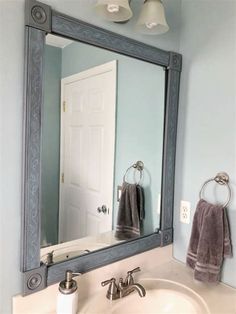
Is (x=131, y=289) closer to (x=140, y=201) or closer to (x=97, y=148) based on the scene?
(x=140, y=201)

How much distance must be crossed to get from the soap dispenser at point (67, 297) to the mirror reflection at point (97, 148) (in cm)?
12

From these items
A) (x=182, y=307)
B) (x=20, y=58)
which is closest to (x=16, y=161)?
(x=20, y=58)

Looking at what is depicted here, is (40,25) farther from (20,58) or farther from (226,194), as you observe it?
(226,194)

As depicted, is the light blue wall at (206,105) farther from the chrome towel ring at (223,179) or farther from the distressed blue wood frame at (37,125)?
the distressed blue wood frame at (37,125)

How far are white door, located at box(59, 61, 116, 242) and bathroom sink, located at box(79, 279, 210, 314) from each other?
0.98ft

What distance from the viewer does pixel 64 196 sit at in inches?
44.6

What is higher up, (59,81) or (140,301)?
(59,81)

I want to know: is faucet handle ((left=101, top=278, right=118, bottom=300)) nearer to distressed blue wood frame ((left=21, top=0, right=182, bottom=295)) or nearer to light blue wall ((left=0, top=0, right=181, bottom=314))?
distressed blue wood frame ((left=21, top=0, right=182, bottom=295))

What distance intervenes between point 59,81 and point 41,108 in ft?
0.54

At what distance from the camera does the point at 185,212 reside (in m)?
1.42

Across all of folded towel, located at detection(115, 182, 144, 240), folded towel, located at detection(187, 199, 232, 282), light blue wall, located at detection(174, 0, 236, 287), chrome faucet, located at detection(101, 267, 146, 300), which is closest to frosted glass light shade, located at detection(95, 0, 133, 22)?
light blue wall, located at detection(174, 0, 236, 287)

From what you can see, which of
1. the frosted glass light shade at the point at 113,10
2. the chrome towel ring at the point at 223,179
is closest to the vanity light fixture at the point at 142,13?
the frosted glass light shade at the point at 113,10

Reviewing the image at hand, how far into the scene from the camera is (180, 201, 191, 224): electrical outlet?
1.41 m

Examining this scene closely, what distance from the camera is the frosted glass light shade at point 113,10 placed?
100cm
